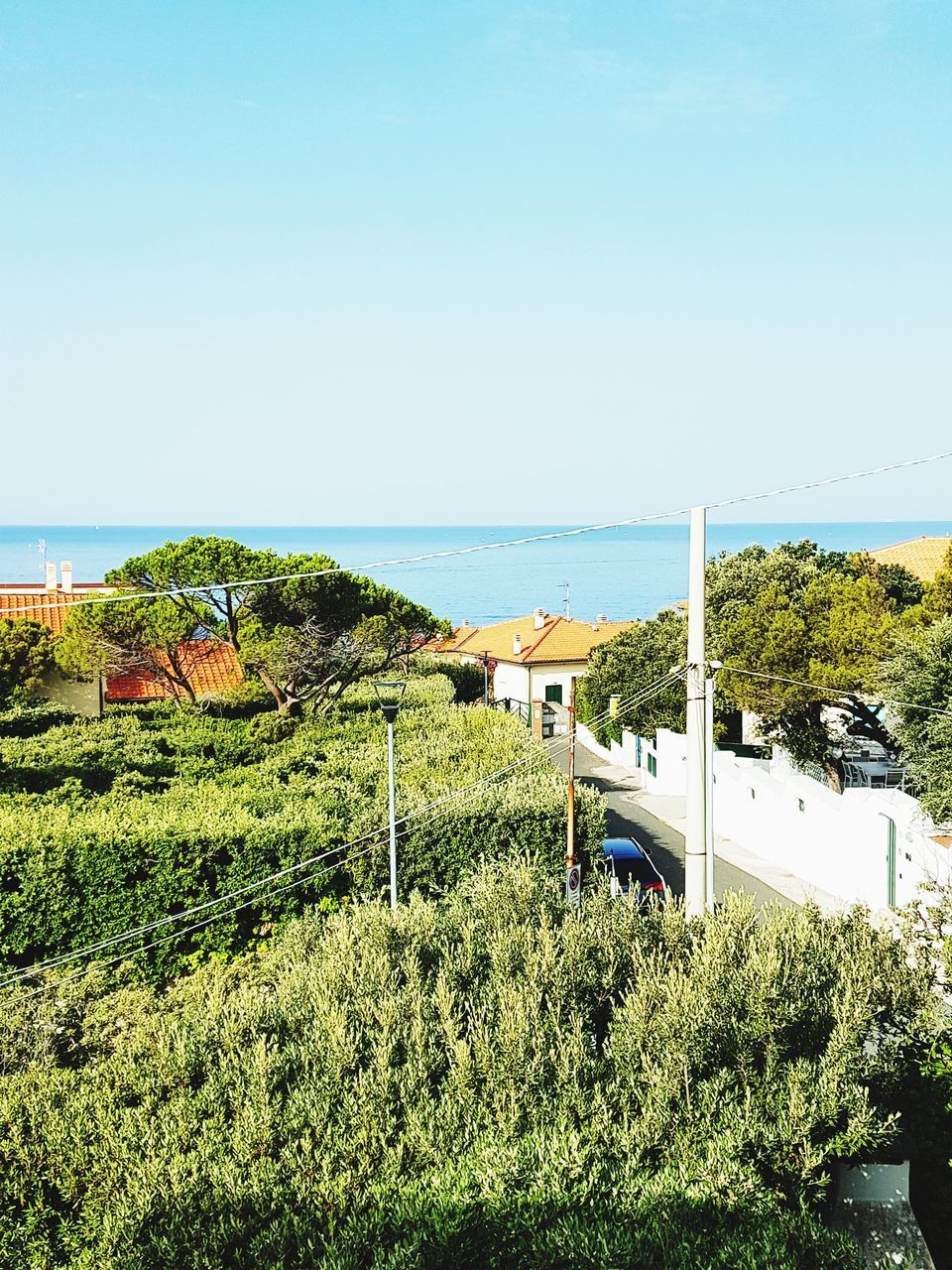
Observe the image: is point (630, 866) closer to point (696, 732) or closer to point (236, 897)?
point (236, 897)

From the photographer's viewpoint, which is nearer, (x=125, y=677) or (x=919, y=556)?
(x=125, y=677)

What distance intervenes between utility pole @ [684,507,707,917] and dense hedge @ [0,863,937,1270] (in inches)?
17.0

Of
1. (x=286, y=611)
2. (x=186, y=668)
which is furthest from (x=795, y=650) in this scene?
(x=186, y=668)

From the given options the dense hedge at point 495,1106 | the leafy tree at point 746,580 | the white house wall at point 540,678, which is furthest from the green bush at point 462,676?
the dense hedge at point 495,1106

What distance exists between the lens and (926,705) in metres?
19.6

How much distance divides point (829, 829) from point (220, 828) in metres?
12.3

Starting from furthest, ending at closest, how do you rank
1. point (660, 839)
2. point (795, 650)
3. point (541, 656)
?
point (541, 656) → point (795, 650) → point (660, 839)

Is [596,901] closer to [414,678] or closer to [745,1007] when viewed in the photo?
[745,1007]

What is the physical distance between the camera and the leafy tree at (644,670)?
3294 cm

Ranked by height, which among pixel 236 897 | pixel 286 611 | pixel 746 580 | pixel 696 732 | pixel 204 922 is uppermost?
pixel 746 580

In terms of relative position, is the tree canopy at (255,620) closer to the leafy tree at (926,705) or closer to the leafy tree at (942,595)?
the leafy tree at (942,595)

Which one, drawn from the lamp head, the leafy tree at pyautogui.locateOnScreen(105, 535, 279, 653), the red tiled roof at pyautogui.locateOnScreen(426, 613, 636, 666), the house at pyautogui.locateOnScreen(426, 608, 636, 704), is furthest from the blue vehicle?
the house at pyautogui.locateOnScreen(426, 608, 636, 704)

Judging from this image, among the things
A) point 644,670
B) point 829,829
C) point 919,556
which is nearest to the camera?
point 829,829

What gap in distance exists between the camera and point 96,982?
41.5ft
